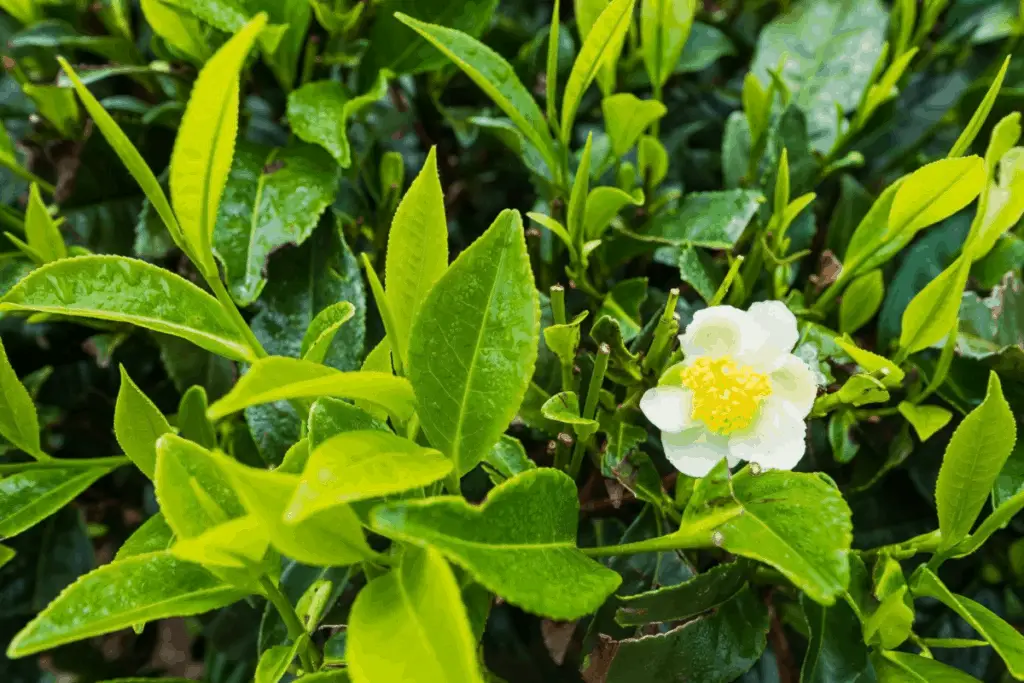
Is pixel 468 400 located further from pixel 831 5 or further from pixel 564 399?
pixel 831 5

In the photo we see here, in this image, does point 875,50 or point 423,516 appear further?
point 875,50

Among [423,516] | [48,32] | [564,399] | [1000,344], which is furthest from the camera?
[48,32]

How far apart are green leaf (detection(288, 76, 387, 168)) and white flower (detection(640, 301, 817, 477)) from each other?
9.5 inches

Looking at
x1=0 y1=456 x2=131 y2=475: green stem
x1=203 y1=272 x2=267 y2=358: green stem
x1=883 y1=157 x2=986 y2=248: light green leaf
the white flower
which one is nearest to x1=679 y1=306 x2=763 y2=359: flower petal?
the white flower

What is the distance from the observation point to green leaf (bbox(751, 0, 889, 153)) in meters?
0.64

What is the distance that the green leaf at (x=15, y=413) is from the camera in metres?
0.41

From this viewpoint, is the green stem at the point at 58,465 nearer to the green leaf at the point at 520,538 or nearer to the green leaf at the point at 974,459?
the green leaf at the point at 520,538

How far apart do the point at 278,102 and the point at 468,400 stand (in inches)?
15.4

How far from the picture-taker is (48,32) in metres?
0.60

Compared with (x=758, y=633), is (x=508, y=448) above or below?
above

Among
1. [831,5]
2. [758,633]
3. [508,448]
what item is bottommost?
[758,633]

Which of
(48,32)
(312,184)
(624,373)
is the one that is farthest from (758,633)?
(48,32)

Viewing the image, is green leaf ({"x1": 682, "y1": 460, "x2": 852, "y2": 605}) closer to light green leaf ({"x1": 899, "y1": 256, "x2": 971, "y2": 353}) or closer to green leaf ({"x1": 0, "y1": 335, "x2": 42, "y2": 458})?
light green leaf ({"x1": 899, "y1": 256, "x2": 971, "y2": 353})

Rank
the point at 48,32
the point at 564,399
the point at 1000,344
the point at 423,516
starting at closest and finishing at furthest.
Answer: the point at 423,516 < the point at 564,399 < the point at 1000,344 < the point at 48,32
